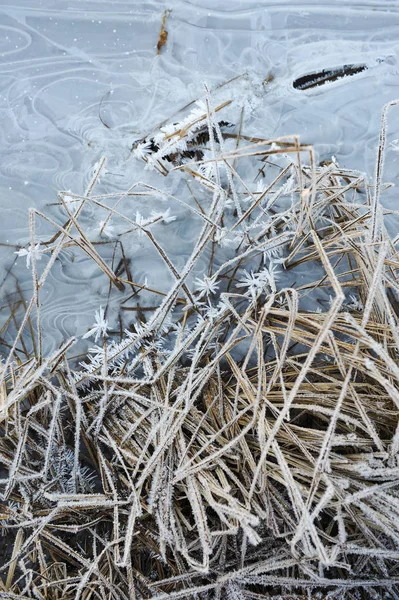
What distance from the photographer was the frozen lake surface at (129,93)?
1.18 metres

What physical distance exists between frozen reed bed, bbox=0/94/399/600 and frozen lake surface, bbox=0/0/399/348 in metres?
0.06

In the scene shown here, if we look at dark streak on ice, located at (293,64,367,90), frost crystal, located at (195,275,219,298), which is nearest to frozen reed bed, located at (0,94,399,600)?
frost crystal, located at (195,275,219,298)

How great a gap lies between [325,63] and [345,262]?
52cm

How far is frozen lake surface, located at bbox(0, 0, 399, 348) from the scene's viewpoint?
118cm

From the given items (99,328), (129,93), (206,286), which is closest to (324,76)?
(129,93)

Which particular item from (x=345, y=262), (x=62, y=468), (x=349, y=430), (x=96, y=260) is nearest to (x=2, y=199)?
(x=96, y=260)

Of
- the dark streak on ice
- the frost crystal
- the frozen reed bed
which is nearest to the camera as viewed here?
the frozen reed bed

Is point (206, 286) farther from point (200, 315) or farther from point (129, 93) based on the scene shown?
point (129, 93)

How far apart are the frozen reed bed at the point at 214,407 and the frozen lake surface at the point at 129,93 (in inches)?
2.2

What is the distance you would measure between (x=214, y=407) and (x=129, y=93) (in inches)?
31.8

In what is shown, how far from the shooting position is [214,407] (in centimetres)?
107

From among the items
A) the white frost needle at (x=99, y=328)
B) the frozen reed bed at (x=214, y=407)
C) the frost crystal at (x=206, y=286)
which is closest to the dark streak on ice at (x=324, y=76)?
the frozen reed bed at (x=214, y=407)

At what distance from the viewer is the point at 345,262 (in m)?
1.16

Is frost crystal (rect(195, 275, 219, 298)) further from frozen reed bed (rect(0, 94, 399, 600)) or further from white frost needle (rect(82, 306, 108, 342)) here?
white frost needle (rect(82, 306, 108, 342))
